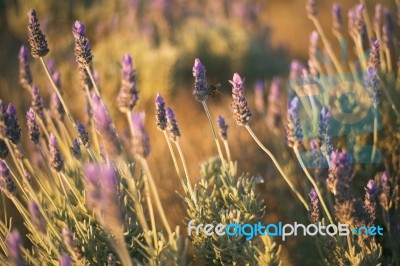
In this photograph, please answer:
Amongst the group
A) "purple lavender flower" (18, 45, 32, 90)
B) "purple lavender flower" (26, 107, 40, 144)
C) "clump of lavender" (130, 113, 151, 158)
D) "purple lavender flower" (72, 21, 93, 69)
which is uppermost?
"purple lavender flower" (18, 45, 32, 90)

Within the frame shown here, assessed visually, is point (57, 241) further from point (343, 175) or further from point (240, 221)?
point (343, 175)

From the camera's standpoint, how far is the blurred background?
2580 mm

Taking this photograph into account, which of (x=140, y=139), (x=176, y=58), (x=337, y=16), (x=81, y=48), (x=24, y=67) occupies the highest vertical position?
(x=176, y=58)

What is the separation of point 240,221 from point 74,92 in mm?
2908

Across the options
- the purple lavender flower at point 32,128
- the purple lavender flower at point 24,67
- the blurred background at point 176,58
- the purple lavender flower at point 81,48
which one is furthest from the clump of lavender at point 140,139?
the blurred background at point 176,58

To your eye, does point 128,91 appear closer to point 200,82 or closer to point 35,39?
point 200,82

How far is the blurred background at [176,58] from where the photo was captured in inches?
102

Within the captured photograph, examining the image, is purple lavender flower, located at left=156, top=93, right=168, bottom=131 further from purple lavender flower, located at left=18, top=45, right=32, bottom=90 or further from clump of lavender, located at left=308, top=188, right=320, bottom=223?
purple lavender flower, located at left=18, top=45, right=32, bottom=90

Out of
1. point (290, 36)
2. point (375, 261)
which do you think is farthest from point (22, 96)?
point (290, 36)

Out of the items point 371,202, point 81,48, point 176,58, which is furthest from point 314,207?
point 176,58

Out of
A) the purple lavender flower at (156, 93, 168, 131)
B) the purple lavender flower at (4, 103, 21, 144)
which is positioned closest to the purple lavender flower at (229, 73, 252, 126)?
the purple lavender flower at (156, 93, 168, 131)

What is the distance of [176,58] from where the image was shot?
13.9ft

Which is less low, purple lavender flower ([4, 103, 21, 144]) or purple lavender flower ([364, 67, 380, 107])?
purple lavender flower ([364, 67, 380, 107])

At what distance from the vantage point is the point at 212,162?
1941 millimetres
